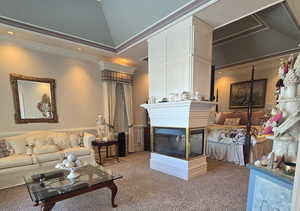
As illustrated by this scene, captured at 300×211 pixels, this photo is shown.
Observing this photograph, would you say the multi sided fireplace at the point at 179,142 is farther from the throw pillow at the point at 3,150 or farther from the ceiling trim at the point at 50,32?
the throw pillow at the point at 3,150

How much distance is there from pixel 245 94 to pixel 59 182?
6486 millimetres

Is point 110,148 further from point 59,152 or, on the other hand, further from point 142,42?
point 142,42

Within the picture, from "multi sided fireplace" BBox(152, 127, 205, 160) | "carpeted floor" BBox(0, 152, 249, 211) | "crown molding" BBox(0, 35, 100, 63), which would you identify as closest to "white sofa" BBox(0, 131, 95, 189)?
"carpeted floor" BBox(0, 152, 249, 211)

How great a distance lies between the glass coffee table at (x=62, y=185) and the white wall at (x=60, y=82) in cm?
187

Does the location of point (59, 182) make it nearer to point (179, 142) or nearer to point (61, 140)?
point (61, 140)

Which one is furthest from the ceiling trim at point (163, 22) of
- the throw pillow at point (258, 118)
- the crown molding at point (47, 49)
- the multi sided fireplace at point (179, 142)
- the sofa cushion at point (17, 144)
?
the throw pillow at point (258, 118)

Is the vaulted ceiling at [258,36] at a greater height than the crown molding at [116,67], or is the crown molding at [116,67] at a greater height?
the vaulted ceiling at [258,36]

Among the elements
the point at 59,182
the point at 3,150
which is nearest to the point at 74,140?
the point at 3,150

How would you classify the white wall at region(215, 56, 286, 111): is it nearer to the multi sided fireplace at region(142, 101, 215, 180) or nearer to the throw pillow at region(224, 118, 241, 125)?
the throw pillow at region(224, 118, 241, 125)

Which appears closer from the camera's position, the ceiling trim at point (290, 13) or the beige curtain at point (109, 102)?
the ceiling trim at point (290, 13)

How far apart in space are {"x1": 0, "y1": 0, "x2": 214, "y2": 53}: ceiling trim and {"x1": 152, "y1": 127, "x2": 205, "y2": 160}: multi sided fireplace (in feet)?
7.07

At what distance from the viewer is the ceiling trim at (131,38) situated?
260 centimetres

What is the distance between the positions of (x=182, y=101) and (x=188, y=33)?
127 cm

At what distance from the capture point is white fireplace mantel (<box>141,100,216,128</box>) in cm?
275
